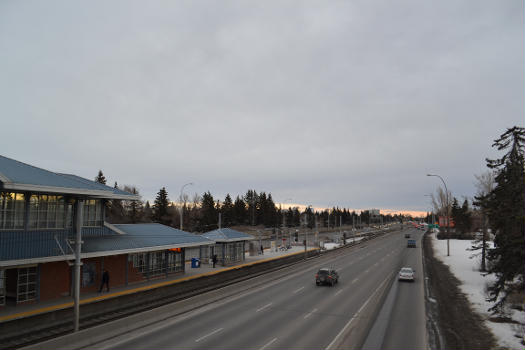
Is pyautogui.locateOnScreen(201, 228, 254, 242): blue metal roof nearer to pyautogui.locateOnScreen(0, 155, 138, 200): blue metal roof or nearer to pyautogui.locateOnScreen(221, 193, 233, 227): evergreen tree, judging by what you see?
pyautogui.locateOnScreen(0, 155, 138, 200): blue metal roof

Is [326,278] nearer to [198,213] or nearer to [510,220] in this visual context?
[510,220]

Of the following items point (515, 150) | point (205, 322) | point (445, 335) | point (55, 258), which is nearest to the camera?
point (445, 335)

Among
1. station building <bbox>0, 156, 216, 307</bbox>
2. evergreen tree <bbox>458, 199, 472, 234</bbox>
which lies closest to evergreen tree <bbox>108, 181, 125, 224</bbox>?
station building <bbox>0, 156, 216, 307</bbox>

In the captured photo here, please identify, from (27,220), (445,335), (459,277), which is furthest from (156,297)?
(459,277)

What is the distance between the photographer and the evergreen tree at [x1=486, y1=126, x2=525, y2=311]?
50.8 ft

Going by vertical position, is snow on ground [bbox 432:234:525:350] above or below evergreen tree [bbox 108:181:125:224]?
below

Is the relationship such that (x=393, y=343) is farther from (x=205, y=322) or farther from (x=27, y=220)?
(x=27, y=220)

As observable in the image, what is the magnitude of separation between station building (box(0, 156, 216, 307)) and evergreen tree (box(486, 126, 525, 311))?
20.9 meters

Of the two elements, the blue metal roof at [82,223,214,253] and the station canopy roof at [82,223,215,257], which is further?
the blue metal roof at [82,223,214,253]

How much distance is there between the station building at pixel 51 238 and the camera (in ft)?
63.8

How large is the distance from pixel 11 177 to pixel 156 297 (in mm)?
12489

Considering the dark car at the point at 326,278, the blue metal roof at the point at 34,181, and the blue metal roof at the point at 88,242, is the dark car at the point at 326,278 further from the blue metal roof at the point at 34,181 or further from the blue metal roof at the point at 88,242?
the blue metal roof at the point at 34,181

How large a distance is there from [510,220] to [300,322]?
11.8 meters

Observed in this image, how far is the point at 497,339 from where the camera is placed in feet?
50.2
